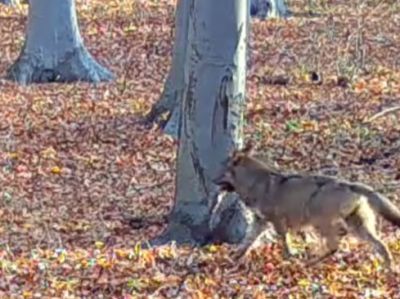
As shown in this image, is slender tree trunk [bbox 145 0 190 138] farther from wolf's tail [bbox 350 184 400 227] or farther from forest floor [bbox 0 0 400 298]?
wolf's tail [bbox 350 184 400 227]

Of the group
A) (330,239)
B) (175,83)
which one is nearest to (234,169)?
(330,239)

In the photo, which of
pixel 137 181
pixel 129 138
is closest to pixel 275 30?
pixel 129 138

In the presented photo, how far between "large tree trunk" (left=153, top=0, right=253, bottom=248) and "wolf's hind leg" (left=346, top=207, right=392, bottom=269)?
5.83 feet

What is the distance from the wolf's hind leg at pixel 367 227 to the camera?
781 cm

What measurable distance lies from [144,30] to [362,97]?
9.07m

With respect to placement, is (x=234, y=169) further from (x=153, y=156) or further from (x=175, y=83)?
(x=175, y=83)

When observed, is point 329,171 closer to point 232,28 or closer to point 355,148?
point 355,148

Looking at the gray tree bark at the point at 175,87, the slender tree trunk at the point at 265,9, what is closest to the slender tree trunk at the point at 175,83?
the gray tree bark at the point at 175,87

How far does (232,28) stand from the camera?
30.9 feet

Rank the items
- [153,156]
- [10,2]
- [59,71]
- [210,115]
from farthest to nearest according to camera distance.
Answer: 1. [10,2]
2. [59,71]
3. [153,156]
4. [210,115]

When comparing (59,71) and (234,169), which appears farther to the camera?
(59,71)

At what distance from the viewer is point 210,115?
9.53 metres

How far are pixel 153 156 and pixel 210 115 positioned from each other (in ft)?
15.1

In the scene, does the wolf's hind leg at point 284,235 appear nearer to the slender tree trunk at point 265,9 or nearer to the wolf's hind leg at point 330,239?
the wolf's hind leg at point 330,239
